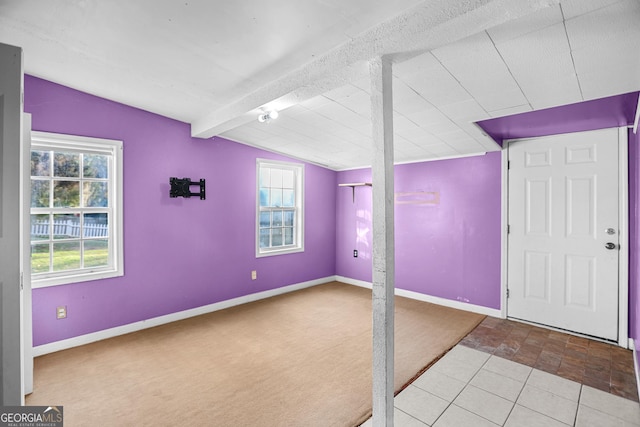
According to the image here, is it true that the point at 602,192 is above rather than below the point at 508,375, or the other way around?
above

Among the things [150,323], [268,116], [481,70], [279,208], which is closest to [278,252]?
[279,208]

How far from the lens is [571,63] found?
1.78 meters

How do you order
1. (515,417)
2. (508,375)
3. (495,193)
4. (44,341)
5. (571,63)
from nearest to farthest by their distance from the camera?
(571,63)
(515,417)
(508,375)
(44,341)
(495,193)

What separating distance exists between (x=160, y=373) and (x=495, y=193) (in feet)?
13.6

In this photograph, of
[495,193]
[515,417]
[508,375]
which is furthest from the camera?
[495,193]

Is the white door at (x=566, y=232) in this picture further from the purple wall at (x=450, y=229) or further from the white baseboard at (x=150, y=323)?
the white baseboard at (x=150, y=323)

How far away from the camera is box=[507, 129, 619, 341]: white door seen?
3057mm

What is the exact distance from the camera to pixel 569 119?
2.80 m

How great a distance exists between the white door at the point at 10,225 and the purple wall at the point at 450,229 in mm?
4235

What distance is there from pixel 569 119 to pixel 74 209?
16.3 ft

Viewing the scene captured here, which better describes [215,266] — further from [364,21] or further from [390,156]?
[364,21]

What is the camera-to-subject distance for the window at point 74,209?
9.49ft

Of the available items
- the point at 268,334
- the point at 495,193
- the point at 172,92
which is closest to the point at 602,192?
the point at 495,193

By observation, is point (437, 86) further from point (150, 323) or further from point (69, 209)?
point (150, 323)
